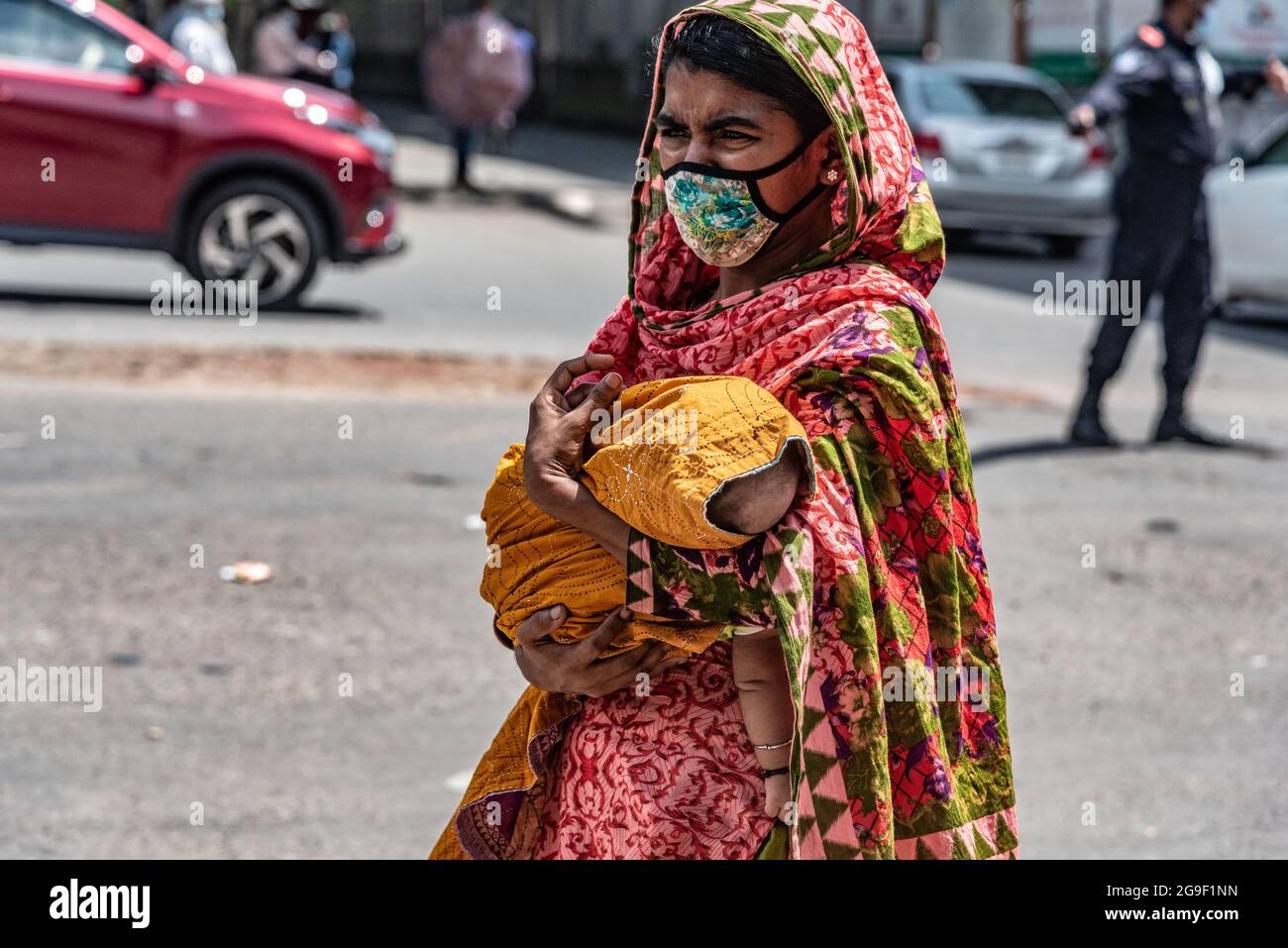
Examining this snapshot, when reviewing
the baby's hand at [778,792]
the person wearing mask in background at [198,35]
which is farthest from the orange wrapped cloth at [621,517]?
the person wearing mask in background at [198,35]

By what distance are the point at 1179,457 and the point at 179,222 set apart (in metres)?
6.13

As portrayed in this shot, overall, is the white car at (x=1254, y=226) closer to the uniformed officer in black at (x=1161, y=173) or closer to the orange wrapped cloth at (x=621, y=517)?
the uniformed officer in black at (x=1161, y=173)

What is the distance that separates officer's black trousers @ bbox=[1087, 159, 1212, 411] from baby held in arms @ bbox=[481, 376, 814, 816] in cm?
651

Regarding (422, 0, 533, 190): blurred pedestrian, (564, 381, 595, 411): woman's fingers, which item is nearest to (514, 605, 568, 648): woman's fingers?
(564, 381, 595, 411): woman's fingers

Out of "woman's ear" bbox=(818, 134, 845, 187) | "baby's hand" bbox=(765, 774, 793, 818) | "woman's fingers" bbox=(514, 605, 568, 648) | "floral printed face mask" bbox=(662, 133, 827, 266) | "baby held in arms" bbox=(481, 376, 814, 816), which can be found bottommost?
"baby's hand" bbox=(765, 774, 793, 818)

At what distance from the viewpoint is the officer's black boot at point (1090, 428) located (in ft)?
27.6

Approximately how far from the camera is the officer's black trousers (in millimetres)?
8172

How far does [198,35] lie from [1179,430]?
7572 millimetres

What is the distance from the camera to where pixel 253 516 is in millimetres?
6625

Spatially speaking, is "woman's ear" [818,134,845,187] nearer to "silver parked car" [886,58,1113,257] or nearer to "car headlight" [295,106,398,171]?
"car headlight" [295,106,398,171]

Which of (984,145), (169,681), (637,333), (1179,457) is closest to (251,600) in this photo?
(169,681)

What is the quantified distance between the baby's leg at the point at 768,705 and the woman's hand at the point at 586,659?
9 centimetres

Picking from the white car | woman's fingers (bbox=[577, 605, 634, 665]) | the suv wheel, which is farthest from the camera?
the white car
